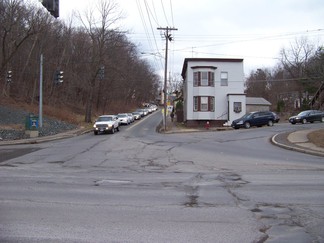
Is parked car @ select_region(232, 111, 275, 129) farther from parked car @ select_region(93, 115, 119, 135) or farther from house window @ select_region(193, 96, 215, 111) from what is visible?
parked car @ select_region(93, 115, 119, 135)

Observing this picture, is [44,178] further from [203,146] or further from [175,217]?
[203,146]

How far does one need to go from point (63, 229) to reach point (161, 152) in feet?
49.1

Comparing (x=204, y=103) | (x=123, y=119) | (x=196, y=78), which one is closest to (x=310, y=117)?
(x=204, y=103)

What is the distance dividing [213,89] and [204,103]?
2107 mm

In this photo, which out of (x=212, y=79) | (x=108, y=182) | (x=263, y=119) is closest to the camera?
(x=108, y=182)

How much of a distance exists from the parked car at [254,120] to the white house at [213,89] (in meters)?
8.27

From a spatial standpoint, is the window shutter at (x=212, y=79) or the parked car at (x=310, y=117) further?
the window shutter at (x=212, y=79)

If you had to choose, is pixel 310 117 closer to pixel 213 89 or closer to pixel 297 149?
pixel 213 89

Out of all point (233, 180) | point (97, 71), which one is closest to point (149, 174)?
point (233, 180)

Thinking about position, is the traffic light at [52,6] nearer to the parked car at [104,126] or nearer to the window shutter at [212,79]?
the parked car at [104,126]

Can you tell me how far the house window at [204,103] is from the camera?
50438 mm

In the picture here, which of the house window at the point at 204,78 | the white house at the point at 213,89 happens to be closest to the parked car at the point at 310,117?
the white house at the point at 213,89

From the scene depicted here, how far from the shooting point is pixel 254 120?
135 ft

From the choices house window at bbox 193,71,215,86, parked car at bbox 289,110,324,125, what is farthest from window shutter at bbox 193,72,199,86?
parked car at bbox 289,110,324,125
